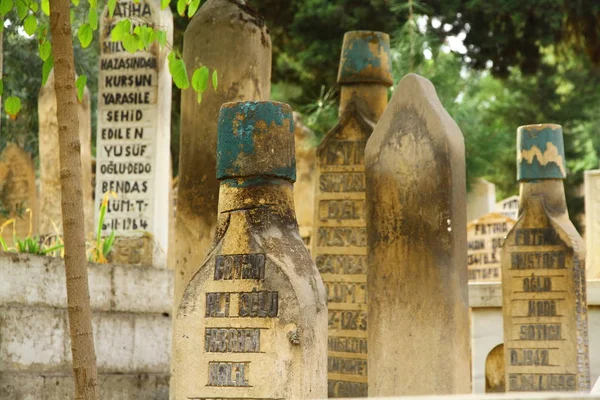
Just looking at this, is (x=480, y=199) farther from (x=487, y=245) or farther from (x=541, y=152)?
(x=541, y=152)

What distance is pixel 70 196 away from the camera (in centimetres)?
578

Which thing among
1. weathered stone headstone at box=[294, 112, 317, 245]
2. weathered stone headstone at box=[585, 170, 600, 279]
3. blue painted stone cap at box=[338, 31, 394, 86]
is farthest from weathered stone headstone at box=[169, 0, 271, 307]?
weathered stone headstone at box=[294, 112, 317, 245]

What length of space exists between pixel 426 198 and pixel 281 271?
181 cm

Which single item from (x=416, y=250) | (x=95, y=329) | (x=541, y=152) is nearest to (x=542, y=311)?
(x=541, y=152)

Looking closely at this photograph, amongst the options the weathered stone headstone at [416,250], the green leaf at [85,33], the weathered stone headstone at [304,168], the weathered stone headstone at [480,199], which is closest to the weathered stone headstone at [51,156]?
the weathered stone headstone at [304,168]

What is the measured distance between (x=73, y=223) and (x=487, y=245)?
34.6 ft

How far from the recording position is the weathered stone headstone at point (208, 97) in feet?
27.6

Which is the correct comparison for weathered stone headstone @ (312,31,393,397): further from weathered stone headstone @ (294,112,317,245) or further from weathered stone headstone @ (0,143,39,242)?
weathered stone headstone @ (294,112,317,245)

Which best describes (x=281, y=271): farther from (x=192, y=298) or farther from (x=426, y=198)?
(x=426, y=198)

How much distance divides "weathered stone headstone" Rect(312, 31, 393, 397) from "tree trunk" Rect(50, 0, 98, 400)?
12.7 feet

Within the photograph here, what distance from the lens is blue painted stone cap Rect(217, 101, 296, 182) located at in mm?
6008

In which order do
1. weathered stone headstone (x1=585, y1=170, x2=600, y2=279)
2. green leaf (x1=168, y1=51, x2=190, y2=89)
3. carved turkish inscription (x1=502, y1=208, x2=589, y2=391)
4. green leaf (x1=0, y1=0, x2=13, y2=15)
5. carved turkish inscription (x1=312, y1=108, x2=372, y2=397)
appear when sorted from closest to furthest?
1. green leaf (x1=168, y1=51, x2=190, y2=89)
2. green leaf (x1=0, y1=0, x2=13, y2=15)
3. carved turkish inscription (x1=312, y1=108, x2=372, y2=397)
4. carved turkish inscription (x1=502, y1=208, x2=589, y2=391)
5. weathered stone headstone (x1=585, y1=170, x2=600, y2=279)

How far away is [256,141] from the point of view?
19.8 ft

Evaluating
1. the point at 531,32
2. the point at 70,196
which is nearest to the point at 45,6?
the point at 70,196
